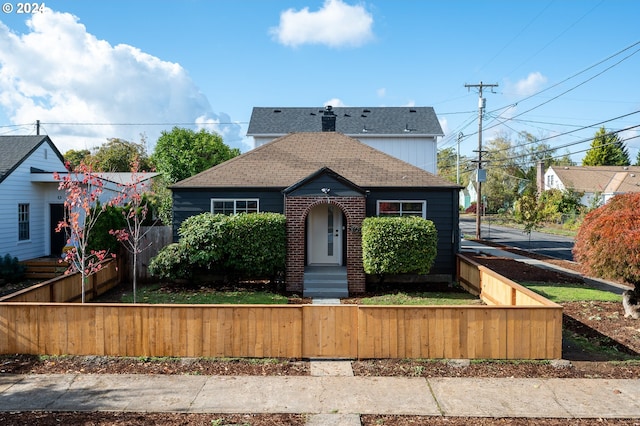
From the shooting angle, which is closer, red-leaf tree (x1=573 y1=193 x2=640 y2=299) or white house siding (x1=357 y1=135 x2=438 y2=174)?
red-leaf tree (x1=573 y1=193 x2=640 y2=299)

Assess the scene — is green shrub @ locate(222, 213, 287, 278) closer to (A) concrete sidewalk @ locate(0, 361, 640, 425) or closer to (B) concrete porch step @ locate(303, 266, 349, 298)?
(B) concrete porch step @ locate(303, 266, 349, 298)

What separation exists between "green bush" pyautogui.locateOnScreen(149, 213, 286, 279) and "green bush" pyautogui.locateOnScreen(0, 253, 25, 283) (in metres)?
5.69

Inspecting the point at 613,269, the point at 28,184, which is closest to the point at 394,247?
the point at 613,269

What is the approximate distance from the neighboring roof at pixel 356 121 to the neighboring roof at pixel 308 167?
15.5m

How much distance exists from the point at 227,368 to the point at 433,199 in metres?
10.2

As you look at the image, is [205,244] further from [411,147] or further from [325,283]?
[411,147]

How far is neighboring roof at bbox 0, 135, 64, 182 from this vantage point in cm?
1819

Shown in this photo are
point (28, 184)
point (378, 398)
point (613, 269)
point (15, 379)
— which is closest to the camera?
point (378, 398)

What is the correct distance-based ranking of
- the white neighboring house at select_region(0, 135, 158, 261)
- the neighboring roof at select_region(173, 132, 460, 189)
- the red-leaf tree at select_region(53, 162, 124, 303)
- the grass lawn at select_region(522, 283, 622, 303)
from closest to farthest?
the red-leaf tree at select_region(53, 162, 124, 303) < the grass lawn at select_region(522, 283, 622, 303) < the neighboring roof at select_region(173, 132, 460, 189) < the white neighboring house at select_region(0, 135, 158, 261)

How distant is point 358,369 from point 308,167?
10414 millimetres

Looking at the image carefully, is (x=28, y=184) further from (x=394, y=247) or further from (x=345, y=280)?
(x=394, y=247)

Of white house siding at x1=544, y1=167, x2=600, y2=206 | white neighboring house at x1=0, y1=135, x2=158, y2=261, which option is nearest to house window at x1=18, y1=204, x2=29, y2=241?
white neighboring house at x1=0, y1=135, x2=158, y2=261

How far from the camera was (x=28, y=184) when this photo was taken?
19250 mm

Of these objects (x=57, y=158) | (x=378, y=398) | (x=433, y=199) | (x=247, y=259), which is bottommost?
(x=378, y=398)
